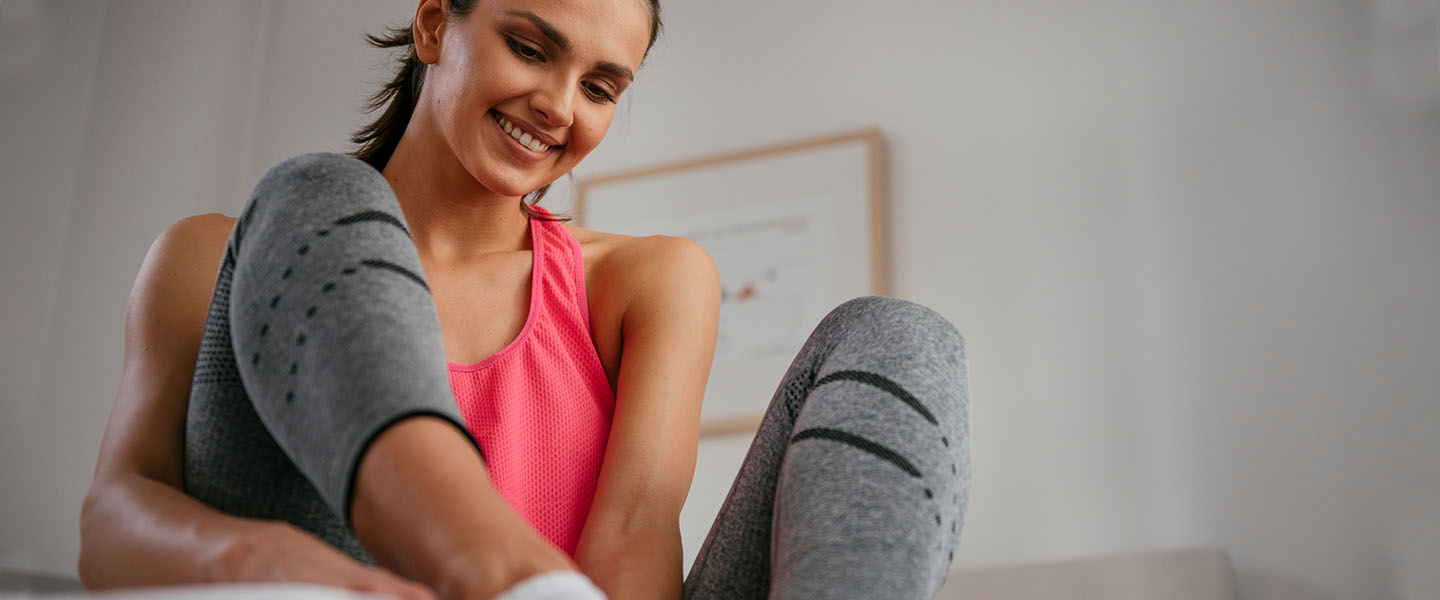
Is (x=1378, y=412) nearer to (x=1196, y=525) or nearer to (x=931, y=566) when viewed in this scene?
(x=1196, y=525)

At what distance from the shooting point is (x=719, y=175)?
2.33 meters

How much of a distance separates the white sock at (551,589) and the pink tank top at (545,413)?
46cm

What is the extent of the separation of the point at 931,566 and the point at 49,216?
8.03 ft

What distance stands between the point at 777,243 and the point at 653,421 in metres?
1.27

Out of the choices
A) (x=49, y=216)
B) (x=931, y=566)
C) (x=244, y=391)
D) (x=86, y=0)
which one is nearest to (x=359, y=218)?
(x=244, y=391)

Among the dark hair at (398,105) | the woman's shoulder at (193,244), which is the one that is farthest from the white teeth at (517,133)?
the woman's shoulder at (193,244)

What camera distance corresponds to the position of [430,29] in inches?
44.8

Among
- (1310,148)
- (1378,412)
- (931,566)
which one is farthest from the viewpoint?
(1310,148)

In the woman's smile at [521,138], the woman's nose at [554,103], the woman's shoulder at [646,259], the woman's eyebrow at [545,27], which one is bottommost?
the woman's shoulder at [646,259]

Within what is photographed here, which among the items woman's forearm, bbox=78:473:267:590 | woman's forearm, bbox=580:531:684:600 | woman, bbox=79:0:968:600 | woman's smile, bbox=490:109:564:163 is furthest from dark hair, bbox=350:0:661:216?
woman's forearm, bbox=78:473:267:590

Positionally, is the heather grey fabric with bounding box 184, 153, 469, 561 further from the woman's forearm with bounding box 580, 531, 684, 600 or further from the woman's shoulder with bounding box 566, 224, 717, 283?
the woman's shoulder with bounding box 566, 224, 717, 283

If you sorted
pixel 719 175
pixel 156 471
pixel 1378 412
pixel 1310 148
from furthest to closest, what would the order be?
pixel 719 175
pixel 1310 148
pixel 1378 412
pixel 156 471

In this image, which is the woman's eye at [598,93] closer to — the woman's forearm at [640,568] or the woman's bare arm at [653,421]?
the woman's bare arm at [653,421]

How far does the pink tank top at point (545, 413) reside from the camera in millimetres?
947
